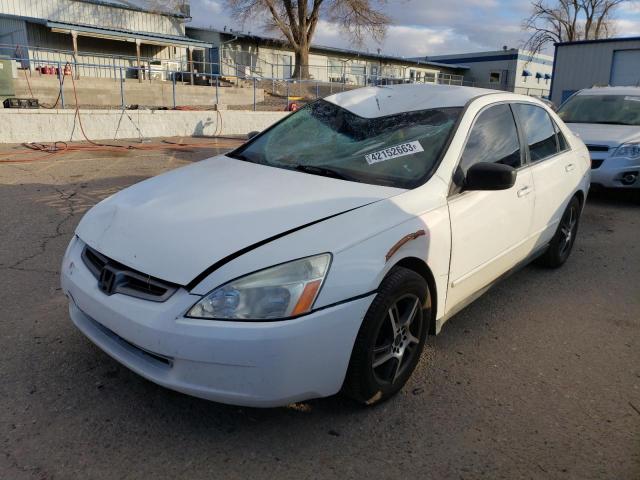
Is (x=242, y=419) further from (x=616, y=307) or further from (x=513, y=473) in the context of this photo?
(x=616, y=307)

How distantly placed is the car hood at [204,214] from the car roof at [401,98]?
35.5 inches

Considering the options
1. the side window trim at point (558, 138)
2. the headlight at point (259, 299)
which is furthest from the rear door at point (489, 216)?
the headlight at point (259, 299)

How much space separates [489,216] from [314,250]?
59.2 inches

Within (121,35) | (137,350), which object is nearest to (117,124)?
(137,350)

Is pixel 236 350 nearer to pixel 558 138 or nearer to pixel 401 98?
pixel 401 98

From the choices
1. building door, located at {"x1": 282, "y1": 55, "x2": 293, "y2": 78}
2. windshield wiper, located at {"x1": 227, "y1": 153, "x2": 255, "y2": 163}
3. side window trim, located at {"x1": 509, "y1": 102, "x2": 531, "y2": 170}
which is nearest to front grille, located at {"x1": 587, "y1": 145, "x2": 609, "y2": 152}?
side window trim, located at {"x1": 509, "y1": 102, "x2": 531, "y2": 170}

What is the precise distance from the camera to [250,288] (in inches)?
85.5

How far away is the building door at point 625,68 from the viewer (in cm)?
2302

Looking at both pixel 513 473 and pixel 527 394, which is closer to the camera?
pixel 513 473

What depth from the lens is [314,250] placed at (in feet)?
7.52

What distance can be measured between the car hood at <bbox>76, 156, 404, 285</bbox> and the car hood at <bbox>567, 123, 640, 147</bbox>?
611 cm

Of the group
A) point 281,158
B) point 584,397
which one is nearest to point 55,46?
point 281,158

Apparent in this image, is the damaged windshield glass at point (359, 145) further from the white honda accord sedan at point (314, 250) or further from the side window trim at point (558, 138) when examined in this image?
the side window trim at point (558, 138)

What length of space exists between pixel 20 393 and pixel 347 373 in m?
1.69
